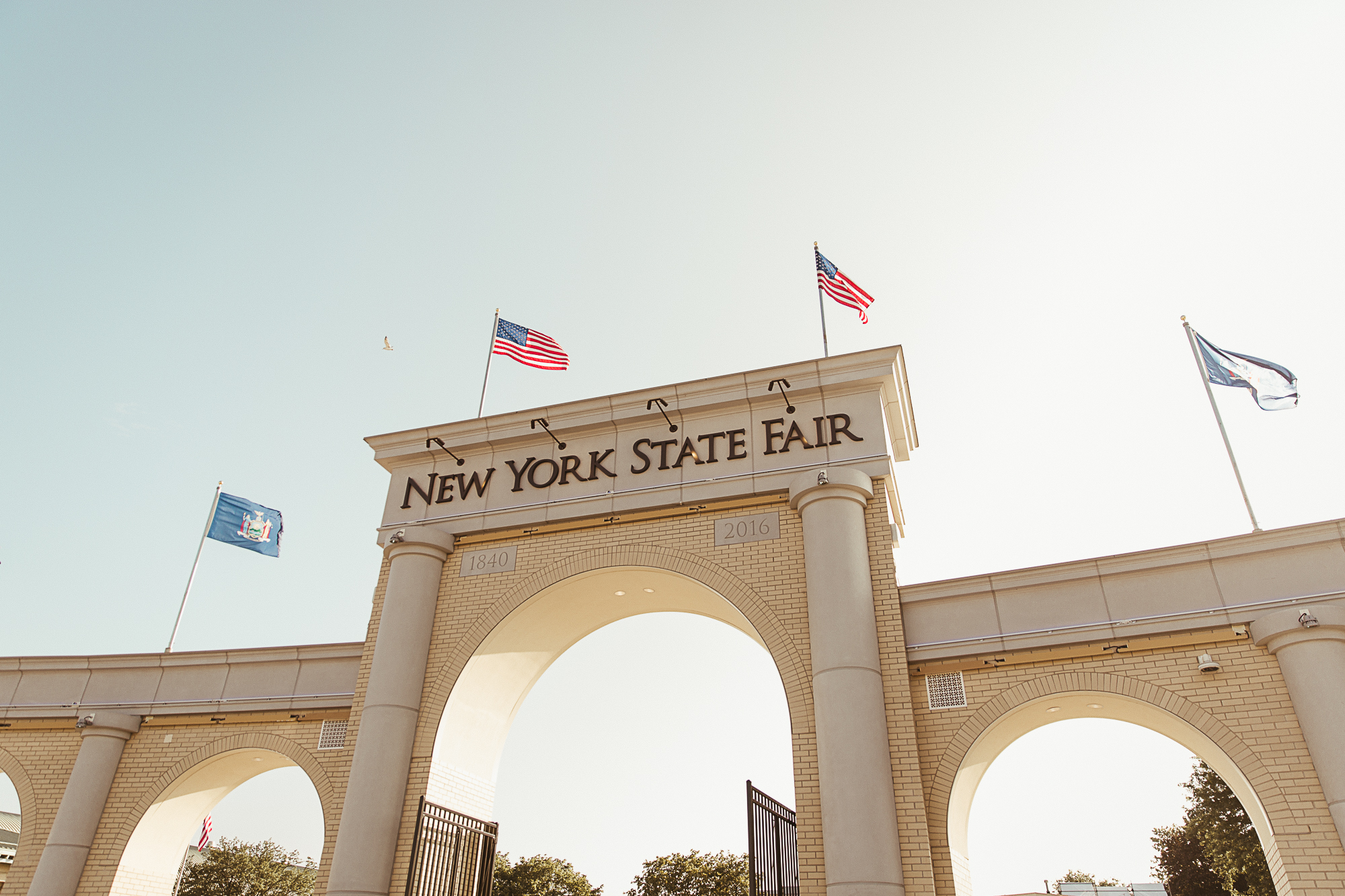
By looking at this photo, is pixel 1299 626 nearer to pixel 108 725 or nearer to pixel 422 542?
pixel 422 542

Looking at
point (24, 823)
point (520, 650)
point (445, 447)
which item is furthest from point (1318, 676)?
point (24, 823)

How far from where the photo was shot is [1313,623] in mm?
10492

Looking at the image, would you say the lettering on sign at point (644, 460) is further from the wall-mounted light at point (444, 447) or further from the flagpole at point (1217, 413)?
the flagpole at point (1217, 413)

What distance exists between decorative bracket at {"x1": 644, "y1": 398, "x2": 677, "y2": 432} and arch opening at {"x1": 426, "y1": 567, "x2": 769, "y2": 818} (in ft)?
8.34

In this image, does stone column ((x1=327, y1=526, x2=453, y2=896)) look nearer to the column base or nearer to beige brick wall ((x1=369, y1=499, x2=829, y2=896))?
beige brick wall ((x1=369, y1=499, x2=829, y2=896))

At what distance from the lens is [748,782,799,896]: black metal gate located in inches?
451

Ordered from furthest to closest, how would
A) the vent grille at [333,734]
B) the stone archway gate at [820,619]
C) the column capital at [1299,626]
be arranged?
the vent grille at [333,734]
the stone archway gate at [820,619]
the column capital at [1299,626]

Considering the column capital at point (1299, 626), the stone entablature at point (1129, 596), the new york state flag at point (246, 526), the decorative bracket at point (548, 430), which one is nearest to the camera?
the column capital at point (1299, 626)

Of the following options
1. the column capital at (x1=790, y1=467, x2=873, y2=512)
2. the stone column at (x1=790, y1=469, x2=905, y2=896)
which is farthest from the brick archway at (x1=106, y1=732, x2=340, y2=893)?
the column capital at (x1=790, y1=467, x2=873, y2=512)

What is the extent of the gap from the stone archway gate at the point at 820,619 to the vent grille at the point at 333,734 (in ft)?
0.82

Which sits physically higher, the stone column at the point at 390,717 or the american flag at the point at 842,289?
the american flag at the point at 842,289

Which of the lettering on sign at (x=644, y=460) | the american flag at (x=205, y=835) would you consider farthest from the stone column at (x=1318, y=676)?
the american flag at (x=205, y=835)

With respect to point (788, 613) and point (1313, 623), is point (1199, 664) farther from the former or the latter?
point (788, 613)

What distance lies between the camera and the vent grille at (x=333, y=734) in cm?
1468
